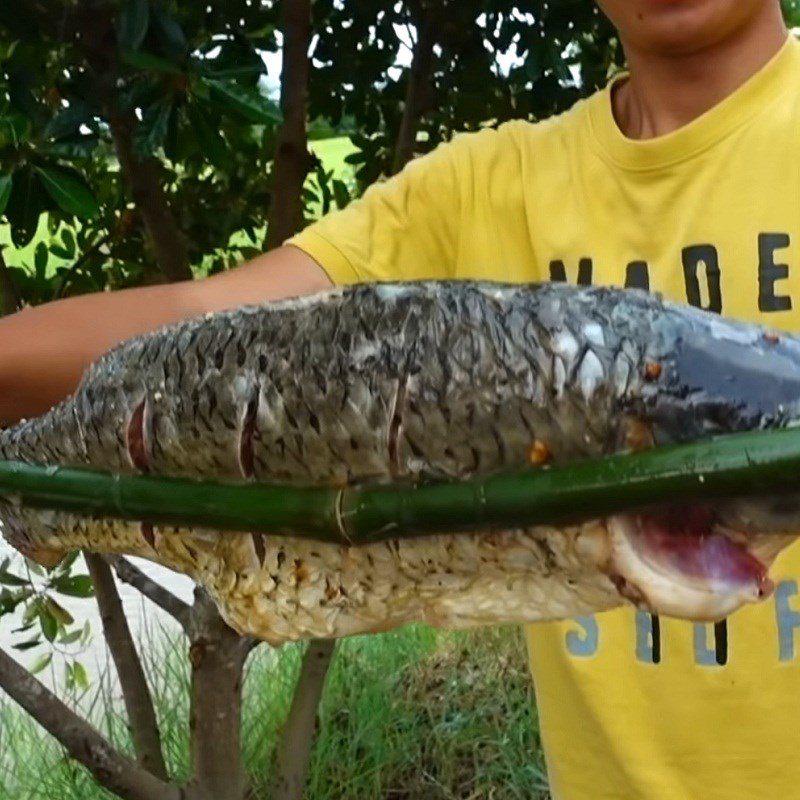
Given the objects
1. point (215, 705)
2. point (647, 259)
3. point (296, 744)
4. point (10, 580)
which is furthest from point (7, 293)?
point (647, 259)

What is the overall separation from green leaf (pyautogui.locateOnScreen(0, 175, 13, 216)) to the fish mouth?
2.71ft

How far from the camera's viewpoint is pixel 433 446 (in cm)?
45

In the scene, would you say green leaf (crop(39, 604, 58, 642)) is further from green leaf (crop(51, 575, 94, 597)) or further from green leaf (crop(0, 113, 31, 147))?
green leaf (crop(0, 113, 31, 147))

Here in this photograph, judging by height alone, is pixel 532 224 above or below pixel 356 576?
above

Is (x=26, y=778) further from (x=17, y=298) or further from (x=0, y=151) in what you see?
(x=0, y=151)

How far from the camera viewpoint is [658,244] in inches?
38.0

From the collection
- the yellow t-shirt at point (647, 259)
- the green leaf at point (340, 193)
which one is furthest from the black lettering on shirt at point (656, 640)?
the green leaf at point (340, 193)

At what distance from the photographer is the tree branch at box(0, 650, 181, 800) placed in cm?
139

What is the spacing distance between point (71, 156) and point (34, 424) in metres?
0.65

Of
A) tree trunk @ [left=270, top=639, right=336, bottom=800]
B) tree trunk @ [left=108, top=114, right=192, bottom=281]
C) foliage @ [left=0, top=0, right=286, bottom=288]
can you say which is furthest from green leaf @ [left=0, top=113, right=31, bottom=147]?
tree trunk @ [left=270, top=639, right=336, bottom=800]

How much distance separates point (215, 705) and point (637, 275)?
0.86 meters

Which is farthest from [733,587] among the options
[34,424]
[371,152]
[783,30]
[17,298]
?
[371,152]

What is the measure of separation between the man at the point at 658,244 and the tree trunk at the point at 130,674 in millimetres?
888

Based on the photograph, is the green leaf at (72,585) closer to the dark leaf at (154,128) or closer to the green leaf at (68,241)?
the green leaf at (68,241)
